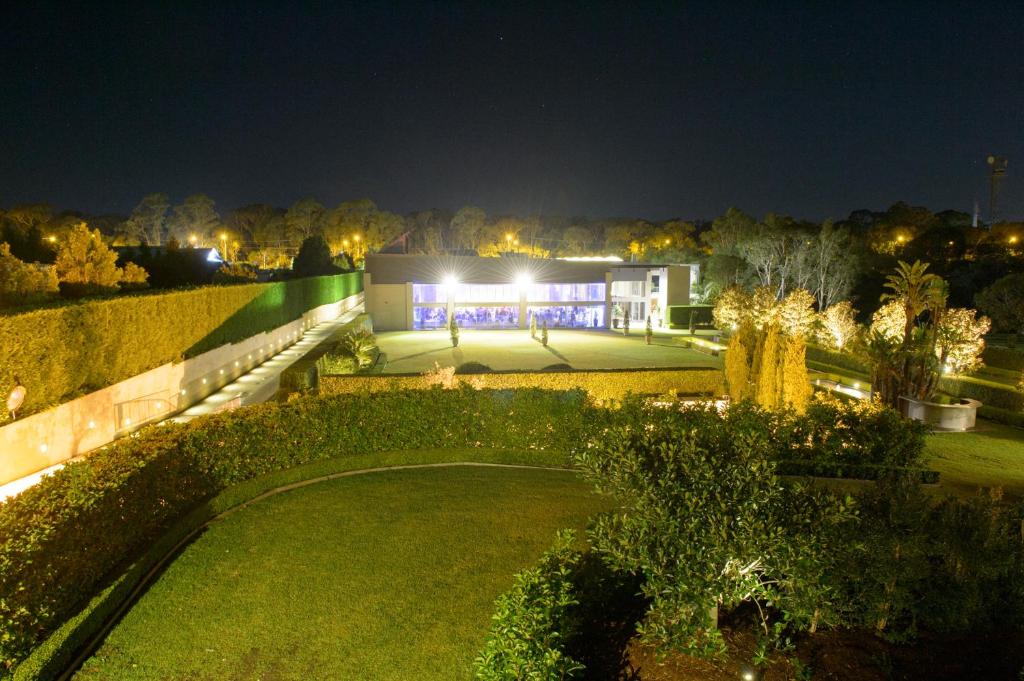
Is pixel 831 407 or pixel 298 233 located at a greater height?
pixel 298 233

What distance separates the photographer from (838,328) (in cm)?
2770

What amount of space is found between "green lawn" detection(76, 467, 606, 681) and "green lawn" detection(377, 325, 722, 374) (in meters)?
13.6

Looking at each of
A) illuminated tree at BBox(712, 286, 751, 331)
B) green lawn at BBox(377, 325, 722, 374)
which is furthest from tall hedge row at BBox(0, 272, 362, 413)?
illuminated tree at BBox(712, 286, 751, 331)

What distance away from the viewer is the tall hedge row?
40.5 feet

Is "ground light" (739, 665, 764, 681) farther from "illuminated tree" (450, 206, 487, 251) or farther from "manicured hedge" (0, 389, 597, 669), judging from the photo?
"illuminated tree" (450, 206, 487, 251)

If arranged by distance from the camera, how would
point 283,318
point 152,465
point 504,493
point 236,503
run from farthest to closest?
point 283,318 < point 504,493 < point 236,503 < point 152,465

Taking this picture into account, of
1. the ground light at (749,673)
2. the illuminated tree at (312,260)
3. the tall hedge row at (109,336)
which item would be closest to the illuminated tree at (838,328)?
the ground light at (749,673)

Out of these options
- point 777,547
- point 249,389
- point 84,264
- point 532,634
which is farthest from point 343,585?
point 84,264

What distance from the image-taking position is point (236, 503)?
31.4 feet

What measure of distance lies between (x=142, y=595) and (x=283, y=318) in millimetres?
27282

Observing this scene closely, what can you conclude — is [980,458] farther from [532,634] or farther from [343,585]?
[343,585]

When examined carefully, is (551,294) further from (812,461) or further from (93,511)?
(93,511)

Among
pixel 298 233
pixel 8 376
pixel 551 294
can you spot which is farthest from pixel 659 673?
pixel 298 233

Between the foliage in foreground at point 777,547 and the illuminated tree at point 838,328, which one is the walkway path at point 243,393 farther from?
the illuminated tree at point 838,328
